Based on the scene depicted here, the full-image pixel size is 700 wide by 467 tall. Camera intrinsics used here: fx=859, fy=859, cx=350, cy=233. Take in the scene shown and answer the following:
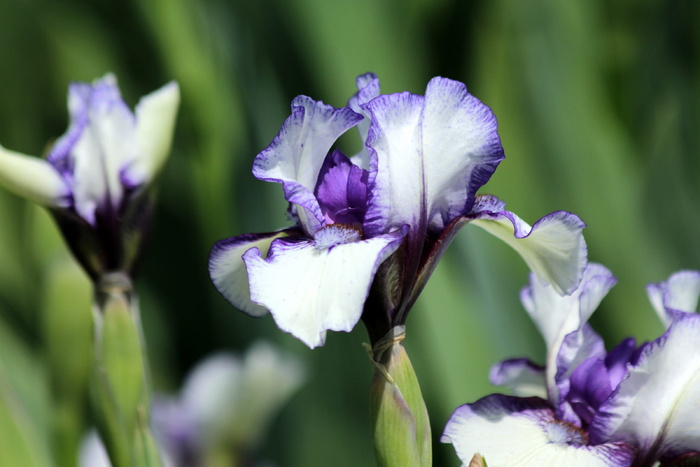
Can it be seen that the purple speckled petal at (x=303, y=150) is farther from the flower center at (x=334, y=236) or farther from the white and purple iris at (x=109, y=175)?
the white and purple iris at (x=109, y=175)

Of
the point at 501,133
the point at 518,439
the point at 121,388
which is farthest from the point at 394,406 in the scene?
the point at 501,133

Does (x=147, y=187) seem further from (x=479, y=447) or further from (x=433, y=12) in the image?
(x=433, y=12)

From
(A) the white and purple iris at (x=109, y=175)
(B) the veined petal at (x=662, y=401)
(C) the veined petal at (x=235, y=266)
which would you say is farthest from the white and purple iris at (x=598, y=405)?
(A) the white and purple iris at (x=109, y=175)

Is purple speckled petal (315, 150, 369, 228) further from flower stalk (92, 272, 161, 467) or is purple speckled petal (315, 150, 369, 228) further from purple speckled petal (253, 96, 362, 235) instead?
flower stalk (92, 272, 161, 467)

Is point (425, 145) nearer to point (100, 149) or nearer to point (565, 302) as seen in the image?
point (565, 302)

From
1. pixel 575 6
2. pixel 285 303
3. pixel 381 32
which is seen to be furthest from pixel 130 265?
pixel 575 6
